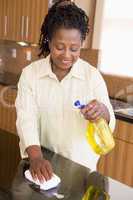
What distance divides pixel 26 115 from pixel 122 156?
4.36 feet

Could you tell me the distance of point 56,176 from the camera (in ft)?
3.50

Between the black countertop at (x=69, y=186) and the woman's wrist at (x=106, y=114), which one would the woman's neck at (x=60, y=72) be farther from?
the black countertop at (x=69, y=186)

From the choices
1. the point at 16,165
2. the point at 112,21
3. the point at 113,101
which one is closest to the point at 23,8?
the point at 112,21

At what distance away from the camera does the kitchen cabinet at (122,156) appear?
2369 mm

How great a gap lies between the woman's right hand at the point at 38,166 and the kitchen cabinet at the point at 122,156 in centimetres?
130

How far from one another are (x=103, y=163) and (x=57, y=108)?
1379 mm

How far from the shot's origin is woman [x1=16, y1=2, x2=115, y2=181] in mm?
1204

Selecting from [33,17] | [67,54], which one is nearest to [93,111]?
[67,54]

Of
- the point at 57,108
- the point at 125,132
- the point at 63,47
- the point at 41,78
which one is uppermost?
the point at 63,47

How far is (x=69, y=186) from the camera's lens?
1030mm

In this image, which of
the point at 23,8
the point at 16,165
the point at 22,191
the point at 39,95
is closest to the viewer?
the point at 22,191

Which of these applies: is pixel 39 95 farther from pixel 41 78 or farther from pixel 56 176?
pixel 56 176

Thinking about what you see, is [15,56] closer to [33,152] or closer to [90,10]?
[90,10]

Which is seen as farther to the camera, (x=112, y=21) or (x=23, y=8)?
(x=23, y=8)
